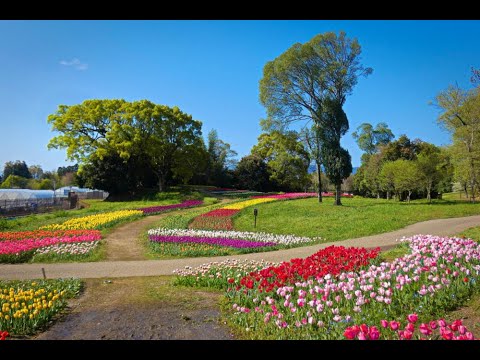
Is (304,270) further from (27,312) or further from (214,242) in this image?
(214,242)

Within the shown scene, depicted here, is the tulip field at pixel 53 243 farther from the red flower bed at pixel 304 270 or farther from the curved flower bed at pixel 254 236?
the red flower bed at pixel 304 270

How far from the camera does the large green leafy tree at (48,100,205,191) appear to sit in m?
35.2

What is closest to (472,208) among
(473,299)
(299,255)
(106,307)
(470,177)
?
(470,177)

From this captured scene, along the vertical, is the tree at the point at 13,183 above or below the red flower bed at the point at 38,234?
above

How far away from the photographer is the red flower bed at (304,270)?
6.27 metres

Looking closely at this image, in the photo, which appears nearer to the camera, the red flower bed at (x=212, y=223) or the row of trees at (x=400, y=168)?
the red flower bed at (x=212, y=223)

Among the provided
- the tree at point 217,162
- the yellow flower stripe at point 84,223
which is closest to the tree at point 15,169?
the tree at point 217,162

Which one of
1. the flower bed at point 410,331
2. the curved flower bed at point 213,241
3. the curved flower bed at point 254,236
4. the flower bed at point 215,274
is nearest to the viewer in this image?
the flower bed at point 410,331

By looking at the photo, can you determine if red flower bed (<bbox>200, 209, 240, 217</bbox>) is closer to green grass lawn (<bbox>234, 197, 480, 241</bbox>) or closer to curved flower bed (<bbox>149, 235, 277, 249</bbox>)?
green grass lawn (<bbox>234, 197, 480, 241</bbox>)

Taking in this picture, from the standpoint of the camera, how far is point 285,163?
1597 inches

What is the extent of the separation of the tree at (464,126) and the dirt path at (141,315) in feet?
77.9
